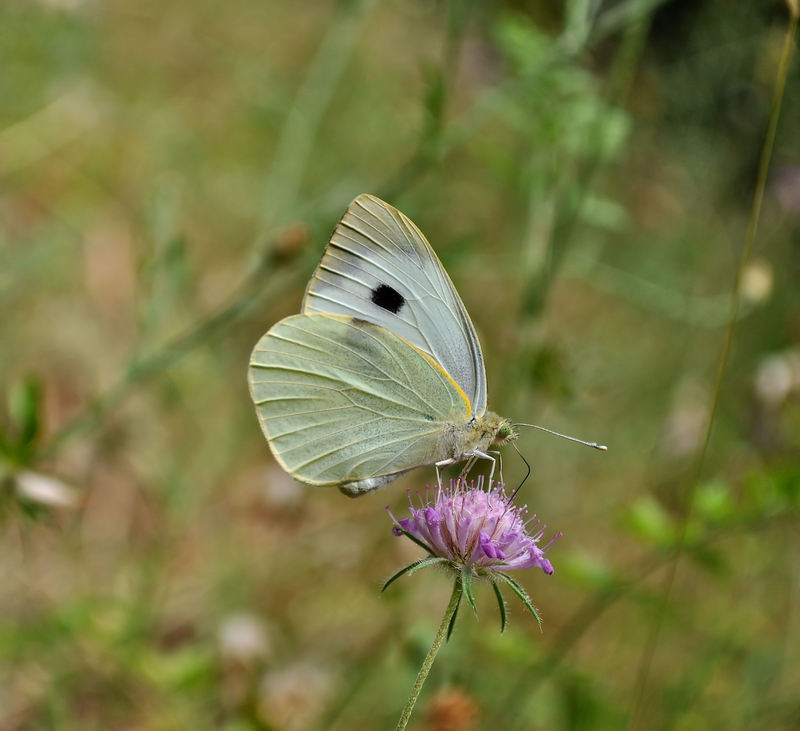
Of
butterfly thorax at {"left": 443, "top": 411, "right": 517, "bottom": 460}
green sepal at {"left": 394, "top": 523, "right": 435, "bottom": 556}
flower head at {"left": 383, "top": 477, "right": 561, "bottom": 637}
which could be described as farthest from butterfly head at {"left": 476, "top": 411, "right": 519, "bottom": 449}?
green sepal at {"left": 394, "top": 523, "right": 435, "bottom": 556}

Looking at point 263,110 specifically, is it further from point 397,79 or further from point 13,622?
point 397,79

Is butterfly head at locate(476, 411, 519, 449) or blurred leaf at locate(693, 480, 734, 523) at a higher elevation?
butterfly head at locate(476, 411, 519, 449)

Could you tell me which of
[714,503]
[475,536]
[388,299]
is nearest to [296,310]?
[388,299]

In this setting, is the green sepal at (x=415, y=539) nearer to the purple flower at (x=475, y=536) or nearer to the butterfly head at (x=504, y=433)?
the purple flower at (x=475, y=536)

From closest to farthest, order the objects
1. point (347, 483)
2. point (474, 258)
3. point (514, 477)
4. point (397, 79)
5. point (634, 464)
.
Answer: point (347, 483), point (474, 258), point (514, 477), point (634, 464), point (397, 79)

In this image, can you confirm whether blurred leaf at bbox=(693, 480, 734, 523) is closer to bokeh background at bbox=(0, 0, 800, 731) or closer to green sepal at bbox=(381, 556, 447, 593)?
bokeh background at bbox=(0, 0, 800, 731)

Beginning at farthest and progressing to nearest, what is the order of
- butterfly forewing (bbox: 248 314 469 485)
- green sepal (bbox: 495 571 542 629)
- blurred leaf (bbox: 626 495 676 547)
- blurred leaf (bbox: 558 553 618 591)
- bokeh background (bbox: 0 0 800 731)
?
bokeh background (bbox: 0 0 800 731)
blurred leaf (bbox: 558 553 618 591)
blurred leaf (bbox: 626 495 676 547)
butterfly forewing (bbox: 248 314 469 485)
green sepal (bbox: 495 571 542 629)

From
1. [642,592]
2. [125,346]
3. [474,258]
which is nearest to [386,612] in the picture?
[642,592]
